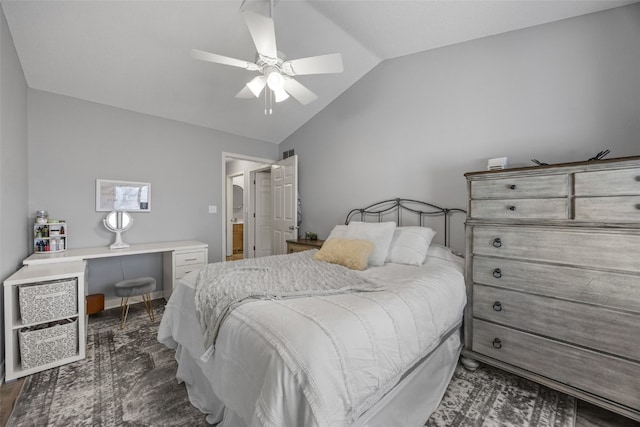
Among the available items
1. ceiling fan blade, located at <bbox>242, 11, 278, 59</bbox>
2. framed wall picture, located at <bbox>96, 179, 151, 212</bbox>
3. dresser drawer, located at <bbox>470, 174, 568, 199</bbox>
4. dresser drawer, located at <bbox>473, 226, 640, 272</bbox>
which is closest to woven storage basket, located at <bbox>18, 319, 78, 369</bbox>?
framed wall picture, located at <bbox>96, 179, 151, 212</bbox>

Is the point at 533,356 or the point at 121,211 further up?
the point at 121,211

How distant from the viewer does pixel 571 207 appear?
1.60 meters

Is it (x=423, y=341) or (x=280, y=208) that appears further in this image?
(x=280, y=208)

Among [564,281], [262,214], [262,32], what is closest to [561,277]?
[564,281]

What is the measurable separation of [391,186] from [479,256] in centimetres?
141

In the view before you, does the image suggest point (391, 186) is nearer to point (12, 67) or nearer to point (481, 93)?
point (481, 93)

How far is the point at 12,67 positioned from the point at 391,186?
12.1 ft

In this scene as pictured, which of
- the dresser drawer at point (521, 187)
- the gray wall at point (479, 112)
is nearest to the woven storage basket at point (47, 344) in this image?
the gray wall at point (479, 112)

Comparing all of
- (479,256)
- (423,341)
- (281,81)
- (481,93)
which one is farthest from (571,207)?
(281,81)

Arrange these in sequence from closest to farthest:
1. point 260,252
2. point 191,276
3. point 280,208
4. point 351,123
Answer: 1. point 191,276
2. point 351,123
3. point 280,208
4. point 260,252

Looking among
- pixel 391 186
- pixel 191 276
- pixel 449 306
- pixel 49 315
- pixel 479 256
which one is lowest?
pixel 49 315

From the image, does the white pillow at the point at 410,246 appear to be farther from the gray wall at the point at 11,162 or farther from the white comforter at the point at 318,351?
the gray wall at the point at 11,162

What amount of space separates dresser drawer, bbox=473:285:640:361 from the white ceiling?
7.14ft

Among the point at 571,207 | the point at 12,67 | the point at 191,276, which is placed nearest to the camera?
the point at 571,207
